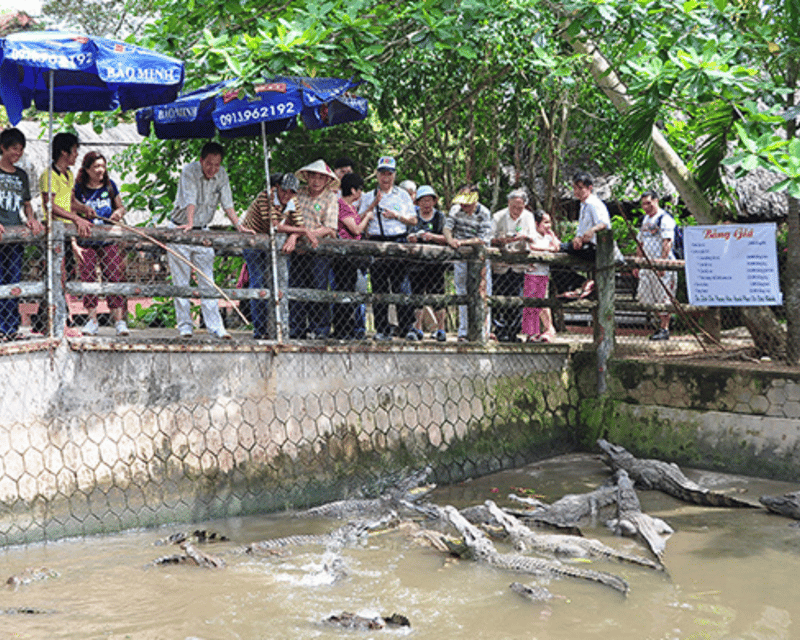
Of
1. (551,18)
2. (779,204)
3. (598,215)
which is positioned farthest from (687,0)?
(779,204)

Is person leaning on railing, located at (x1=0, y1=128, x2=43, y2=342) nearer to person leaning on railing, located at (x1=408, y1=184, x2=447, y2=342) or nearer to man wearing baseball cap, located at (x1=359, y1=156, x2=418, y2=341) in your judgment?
man wearing baseball cap, located at (x1=359, y1=156, x2=418, y2=341)

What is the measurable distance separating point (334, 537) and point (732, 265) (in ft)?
13.6

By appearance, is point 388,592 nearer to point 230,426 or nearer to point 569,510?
point 569,510

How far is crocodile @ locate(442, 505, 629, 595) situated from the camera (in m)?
4.89

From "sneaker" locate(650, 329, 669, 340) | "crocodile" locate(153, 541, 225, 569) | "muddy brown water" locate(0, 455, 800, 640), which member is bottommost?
"muddy brown water" locate(0, 455, 800, 640)

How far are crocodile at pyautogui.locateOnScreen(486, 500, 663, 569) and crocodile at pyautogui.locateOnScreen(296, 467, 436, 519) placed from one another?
2.94ft

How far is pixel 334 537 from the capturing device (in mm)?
5684

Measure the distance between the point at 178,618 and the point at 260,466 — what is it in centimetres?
198

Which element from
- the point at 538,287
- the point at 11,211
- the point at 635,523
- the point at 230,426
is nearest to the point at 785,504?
the point at 635,523

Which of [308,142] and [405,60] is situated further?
[308,142]

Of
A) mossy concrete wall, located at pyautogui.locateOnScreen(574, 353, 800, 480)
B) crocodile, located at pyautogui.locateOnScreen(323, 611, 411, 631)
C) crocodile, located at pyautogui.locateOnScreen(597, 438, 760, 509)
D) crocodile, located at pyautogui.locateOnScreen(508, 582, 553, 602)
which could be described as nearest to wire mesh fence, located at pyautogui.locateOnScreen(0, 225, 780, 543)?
mossy concrete wall, located at pyautogui.locateOnScreen(574, 353, 800, 480)

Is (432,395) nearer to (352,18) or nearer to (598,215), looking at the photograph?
(598,215)

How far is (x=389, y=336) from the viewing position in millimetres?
7371

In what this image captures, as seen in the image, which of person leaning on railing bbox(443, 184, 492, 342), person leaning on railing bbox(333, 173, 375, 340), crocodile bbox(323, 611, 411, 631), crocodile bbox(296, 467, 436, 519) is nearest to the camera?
crocodile bbox(323, 611, 411, 631)
